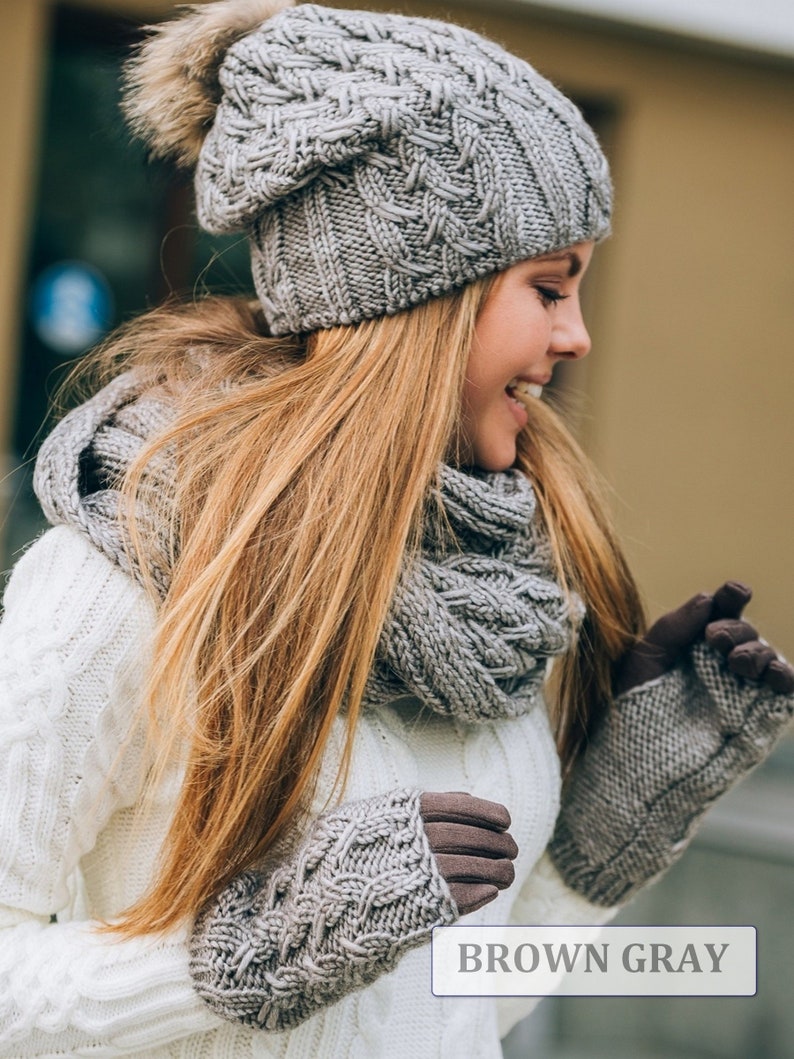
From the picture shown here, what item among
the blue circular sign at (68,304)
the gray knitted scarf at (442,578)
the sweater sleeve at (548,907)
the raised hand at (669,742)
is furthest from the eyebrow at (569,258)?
the blue circular sign at (68,304)

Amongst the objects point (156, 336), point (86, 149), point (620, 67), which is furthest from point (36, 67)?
point (156, 336)


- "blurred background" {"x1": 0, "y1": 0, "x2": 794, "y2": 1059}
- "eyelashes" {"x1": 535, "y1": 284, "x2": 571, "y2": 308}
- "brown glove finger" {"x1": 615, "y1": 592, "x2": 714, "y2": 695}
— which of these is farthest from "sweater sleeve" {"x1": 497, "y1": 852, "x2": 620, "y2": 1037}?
"blurred background" {"x1": 0, "y1": 0, "x2": 794, "y2": 1059}

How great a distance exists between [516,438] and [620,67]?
298cm

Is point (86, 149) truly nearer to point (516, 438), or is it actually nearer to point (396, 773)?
point (516, 438)

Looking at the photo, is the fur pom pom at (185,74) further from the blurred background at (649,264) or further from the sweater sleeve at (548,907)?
the blurred background at (649,264)

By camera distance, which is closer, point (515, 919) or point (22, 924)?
point (22, 924)

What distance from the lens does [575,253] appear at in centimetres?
154

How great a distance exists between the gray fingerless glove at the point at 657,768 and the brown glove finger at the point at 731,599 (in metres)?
0.06

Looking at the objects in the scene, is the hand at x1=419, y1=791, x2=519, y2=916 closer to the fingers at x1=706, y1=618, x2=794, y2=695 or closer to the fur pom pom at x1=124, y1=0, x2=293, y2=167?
the fingers at x1=706, y1=618, x2=794, y2=695

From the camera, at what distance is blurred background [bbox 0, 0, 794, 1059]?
3955 mm

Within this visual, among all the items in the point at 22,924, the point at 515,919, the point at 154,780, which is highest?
the point at 154,780

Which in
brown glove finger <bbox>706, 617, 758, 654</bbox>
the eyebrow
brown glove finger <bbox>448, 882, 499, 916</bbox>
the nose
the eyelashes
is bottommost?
brown glove finger <bbox>706, 617, 758, 654</bbox>

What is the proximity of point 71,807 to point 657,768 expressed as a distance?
2.66ft

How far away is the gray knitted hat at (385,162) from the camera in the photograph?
4.66 feet
